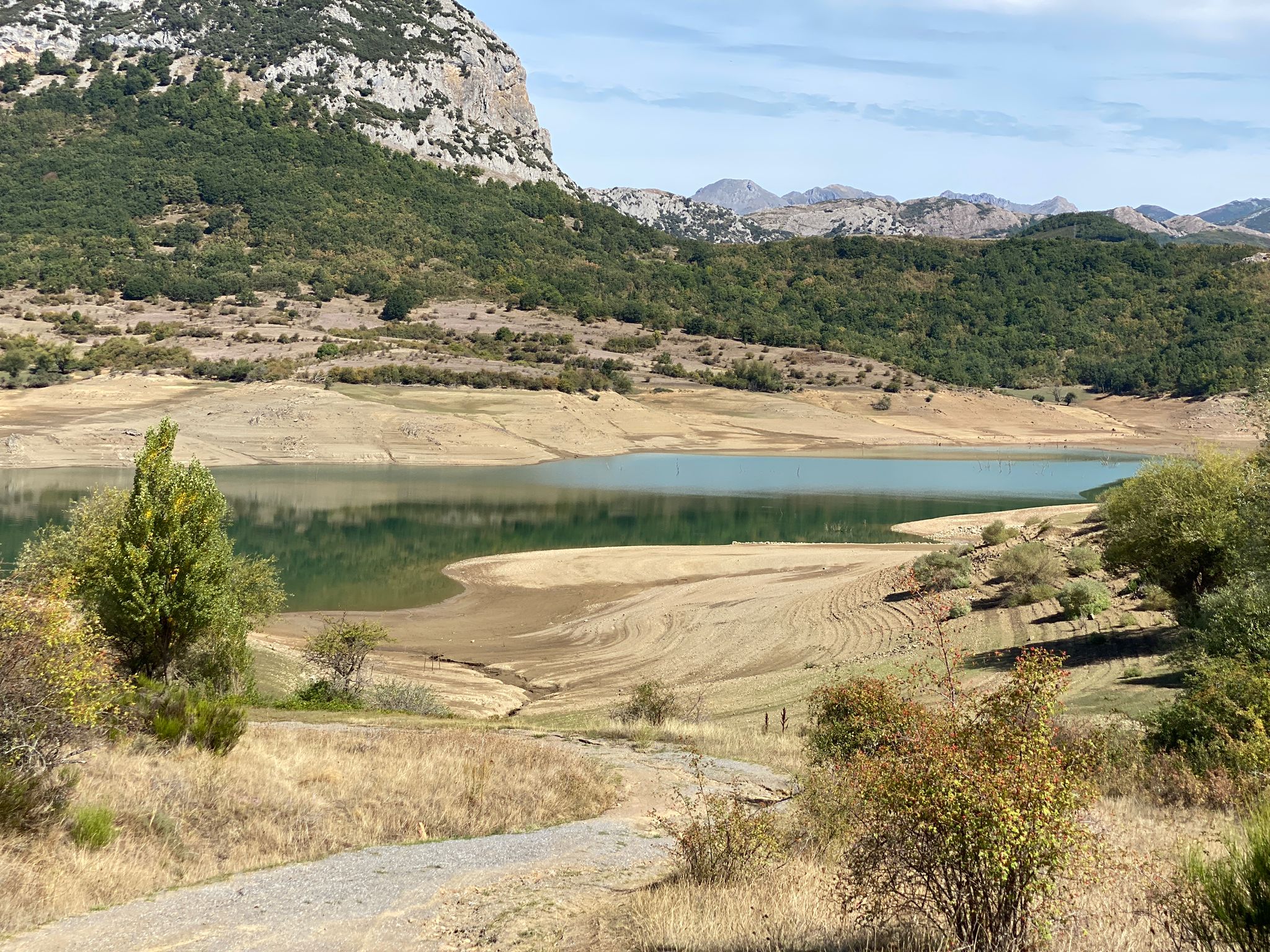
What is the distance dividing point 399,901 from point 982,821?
553cm

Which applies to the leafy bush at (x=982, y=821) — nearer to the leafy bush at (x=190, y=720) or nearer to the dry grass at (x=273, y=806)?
the dry grass at (x=273, y=806)

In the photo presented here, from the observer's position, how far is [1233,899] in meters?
5.41

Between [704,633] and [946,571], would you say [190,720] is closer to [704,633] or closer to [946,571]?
[704,633]

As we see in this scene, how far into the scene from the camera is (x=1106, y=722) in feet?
57.5

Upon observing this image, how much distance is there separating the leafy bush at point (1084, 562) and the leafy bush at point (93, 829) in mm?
30664

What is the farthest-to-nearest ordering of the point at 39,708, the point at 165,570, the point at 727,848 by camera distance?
1. the point at 165,570
2. the point at 39,708
3. the point at 727,848

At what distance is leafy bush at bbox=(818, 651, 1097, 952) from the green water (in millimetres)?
35843

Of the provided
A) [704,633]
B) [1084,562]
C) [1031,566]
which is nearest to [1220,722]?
[1031,566]

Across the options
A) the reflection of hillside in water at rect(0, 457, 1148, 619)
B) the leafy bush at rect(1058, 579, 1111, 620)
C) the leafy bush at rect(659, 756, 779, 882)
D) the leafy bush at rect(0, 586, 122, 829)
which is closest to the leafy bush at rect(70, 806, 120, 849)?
the leafy bush at rect(0, 586, 122, 829)

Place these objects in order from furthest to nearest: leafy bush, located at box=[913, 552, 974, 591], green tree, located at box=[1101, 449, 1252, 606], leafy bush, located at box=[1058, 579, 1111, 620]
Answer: leafy bush, located at box=[913, 552, 974, 591], leafy bush, located at box=[1058, 579, 1111, 620], green tree, located at box=[1101, 449, 1252, 606]

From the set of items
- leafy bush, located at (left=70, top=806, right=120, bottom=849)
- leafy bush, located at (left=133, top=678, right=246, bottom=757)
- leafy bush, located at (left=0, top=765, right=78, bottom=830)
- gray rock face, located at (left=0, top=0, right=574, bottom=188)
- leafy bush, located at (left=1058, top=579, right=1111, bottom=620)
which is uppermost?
gray rock face, located at (left=0, top=0, right=574, bottom=188)

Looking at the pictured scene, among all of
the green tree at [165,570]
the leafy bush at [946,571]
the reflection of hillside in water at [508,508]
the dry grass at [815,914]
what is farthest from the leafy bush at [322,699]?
the leafy bush at [946,571]

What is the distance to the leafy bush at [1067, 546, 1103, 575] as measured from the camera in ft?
111

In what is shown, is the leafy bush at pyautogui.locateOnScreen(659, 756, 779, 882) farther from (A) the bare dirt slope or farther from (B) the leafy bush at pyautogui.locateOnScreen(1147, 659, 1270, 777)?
(A) the bare dirt slope
